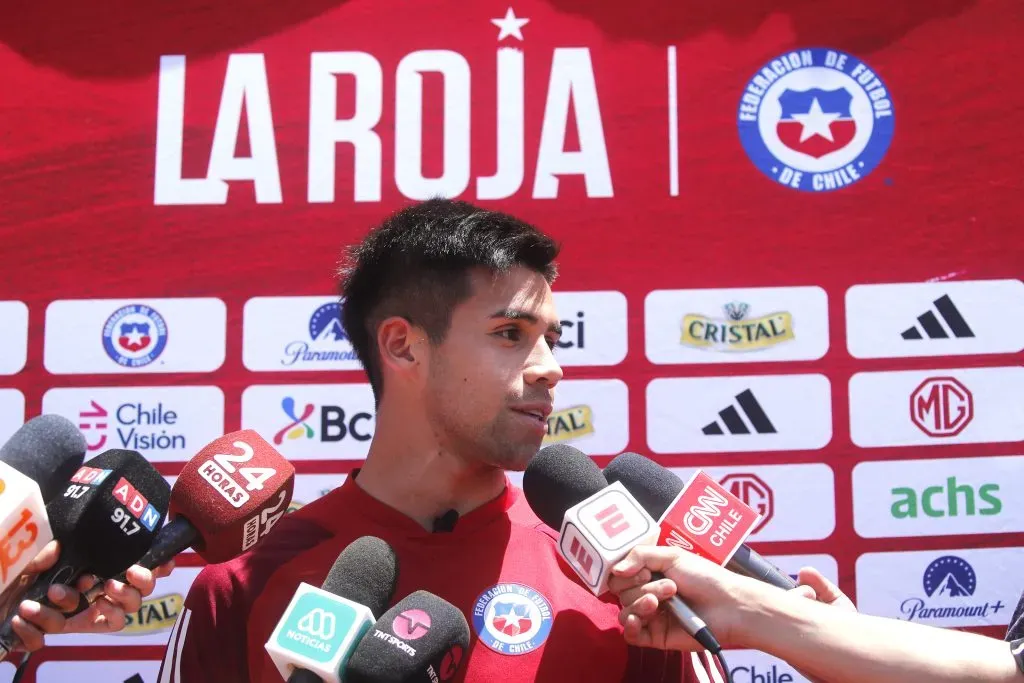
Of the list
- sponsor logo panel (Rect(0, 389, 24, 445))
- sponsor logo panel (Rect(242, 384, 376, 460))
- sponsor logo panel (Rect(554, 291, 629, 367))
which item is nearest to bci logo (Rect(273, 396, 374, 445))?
sponsor logo panel (Rect(242, 384, 376, 460))

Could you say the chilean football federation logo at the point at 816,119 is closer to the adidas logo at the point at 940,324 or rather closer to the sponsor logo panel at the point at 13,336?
the adidas logo at the point at 940,324

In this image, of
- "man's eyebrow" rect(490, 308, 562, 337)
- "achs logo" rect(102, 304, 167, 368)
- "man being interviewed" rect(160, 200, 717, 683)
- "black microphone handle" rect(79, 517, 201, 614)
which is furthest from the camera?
"achs logo" rect(102, 304, 167, 368)

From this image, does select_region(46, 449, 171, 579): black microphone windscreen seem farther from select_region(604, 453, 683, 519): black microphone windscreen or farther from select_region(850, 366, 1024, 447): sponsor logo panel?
select_region(850, 366, 1024, 447): sponsor logo panel

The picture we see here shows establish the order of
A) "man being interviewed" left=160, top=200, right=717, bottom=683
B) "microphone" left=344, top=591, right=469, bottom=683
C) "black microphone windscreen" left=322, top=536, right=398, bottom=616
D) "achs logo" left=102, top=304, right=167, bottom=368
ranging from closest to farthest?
"microphone" left=344, top=591, right=469, bottom=683 < "black microphone windscreen" left=322, top=536, right=398, bottom=616 < "man being interviewed" left=160, top=200, right=717, bottom=683 < "achs logo" left=102, top=304, right=167, bottom=368

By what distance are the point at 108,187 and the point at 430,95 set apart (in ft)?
2.67

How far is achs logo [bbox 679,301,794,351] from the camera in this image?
82.9 inches

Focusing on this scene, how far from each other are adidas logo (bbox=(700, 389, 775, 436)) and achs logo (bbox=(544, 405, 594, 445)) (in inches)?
10.6

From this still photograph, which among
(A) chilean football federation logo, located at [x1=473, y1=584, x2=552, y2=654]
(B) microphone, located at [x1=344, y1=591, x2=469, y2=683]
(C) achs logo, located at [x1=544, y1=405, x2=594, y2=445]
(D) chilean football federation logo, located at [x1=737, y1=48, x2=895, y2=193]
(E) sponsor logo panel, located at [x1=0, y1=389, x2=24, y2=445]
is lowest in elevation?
(A) chilean football federation logo, located at [x1=473, y1=584, x2=552, y2=654]

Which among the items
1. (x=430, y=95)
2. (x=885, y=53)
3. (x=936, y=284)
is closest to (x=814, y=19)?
(x=885, y=53)

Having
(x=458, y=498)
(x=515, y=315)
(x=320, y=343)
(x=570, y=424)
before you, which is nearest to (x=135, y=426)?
(x=320, y=343)

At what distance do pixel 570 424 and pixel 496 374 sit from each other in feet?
2.84

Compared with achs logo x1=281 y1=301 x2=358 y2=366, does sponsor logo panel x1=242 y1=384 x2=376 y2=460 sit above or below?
below

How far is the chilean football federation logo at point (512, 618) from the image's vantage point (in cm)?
119

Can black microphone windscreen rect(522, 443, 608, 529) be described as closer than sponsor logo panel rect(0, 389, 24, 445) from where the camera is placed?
Yes
